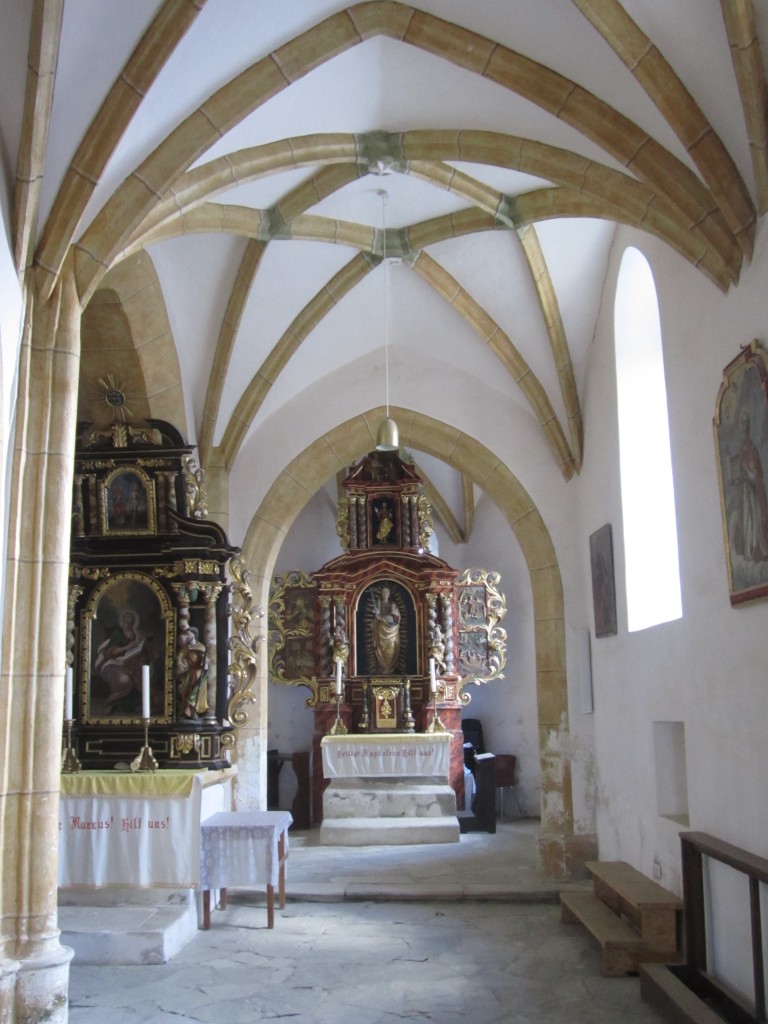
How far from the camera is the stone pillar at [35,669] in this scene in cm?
553

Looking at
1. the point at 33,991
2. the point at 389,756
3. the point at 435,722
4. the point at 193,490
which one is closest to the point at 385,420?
the point at 193,490

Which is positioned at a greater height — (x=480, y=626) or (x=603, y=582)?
(x=603, y=582)

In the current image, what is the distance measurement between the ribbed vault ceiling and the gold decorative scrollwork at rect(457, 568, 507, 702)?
3.93 m

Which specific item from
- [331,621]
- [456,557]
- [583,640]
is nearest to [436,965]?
[583,640]

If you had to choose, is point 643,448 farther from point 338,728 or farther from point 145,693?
point 338,728

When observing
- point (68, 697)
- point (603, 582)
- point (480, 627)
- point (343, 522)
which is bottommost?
point (68, 697)

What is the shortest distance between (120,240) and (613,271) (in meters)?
4.53

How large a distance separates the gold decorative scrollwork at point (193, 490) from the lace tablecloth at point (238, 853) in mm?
3009

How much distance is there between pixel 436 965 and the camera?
23.4ft

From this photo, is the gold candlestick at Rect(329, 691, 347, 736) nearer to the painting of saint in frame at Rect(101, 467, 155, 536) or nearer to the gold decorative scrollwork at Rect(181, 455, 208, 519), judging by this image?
the gold decorative scrollwork at Rect(181, 455, 208, 519)

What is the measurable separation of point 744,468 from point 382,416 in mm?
6405

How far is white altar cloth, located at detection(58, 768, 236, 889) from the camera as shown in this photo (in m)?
8.03

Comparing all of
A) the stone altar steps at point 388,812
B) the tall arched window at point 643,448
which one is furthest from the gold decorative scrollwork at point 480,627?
the tall arched window at point 643,448

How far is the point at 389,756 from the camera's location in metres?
13.1
